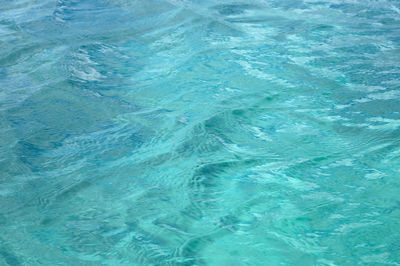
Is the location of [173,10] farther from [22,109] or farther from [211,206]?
[211,206]

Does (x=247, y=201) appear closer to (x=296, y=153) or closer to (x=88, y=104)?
(x=296, y=153)

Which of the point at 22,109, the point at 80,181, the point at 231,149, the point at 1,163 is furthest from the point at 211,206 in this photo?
the point at 22,109

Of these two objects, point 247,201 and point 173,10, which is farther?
point 173,10

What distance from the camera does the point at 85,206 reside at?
1.78 metres

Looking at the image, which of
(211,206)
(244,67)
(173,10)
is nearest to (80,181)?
(211,206)

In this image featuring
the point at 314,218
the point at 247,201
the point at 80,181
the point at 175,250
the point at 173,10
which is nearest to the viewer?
the point at 175,250

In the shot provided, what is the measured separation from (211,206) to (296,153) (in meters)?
0.52

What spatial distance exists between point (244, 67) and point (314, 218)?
4.98 feet

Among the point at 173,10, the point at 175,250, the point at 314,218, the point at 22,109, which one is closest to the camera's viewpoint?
the point at 175,250

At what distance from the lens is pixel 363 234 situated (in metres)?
1.56

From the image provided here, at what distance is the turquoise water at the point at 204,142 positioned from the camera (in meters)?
1.57

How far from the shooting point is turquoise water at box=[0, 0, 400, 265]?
1571 mm

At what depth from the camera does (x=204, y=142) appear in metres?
2.17

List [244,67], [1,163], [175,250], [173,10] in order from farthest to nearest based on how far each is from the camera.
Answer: [173,10] → [244,67] → [1,163] → [175,250]
